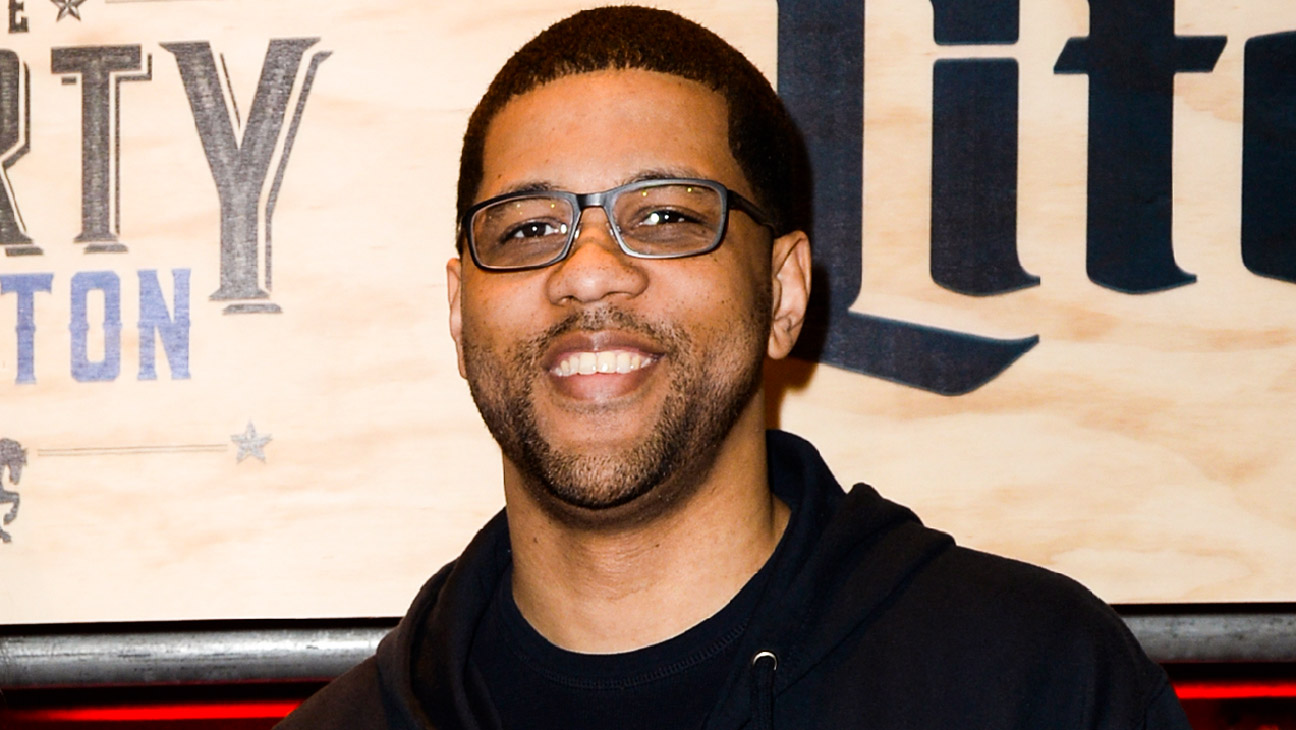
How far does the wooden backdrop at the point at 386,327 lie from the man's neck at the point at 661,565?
26 cm

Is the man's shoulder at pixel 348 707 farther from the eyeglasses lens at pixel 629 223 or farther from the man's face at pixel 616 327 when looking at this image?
the eyeglasses lens at pixel 629 223

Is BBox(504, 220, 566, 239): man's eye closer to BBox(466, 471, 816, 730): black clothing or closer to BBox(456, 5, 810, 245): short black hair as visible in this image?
BBox(456, 5, 810, 245): short black hair

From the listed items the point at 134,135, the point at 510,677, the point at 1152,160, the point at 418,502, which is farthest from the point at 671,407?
the point at 134,135

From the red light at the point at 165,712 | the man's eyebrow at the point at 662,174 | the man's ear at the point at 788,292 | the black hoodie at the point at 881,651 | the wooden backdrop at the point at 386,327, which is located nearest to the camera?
the black hoodie at the point at 881,651

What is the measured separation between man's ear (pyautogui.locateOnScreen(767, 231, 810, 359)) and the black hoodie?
13cm

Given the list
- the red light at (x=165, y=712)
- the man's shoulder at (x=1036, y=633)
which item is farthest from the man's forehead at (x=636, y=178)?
the red light at (x=165, y=712)

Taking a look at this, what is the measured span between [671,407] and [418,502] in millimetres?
461

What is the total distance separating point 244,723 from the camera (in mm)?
1554

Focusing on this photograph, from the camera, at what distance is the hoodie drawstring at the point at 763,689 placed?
1.06 m

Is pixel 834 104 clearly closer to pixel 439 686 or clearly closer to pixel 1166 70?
pixel 1166 70

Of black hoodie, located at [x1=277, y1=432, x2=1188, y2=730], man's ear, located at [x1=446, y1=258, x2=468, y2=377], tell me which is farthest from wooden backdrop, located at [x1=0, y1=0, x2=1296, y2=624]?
black hoodie, located at [x1=277, y1=432, x2=1188, y2=730]

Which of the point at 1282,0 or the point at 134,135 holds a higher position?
the point at 1282,0

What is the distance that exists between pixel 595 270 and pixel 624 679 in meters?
0.36

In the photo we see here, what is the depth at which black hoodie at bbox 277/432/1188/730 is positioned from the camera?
41.6 inches
